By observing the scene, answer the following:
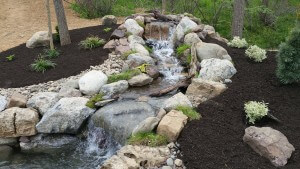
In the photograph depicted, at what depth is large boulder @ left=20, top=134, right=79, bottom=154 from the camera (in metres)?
7.79

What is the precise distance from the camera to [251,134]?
241 inches

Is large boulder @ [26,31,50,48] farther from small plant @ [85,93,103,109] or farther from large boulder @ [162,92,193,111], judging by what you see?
large boulder @ [162,92,193,111]

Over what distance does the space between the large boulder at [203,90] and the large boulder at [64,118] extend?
2.36 metres

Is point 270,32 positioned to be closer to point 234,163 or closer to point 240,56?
point 240,56

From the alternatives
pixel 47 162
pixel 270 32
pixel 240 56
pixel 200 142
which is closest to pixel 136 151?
pixel 200 142

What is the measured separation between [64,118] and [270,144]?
443cm

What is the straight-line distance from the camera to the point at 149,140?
6.43m

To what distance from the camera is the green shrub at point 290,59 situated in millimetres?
7742

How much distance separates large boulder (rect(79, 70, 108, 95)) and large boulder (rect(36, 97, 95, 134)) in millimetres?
731

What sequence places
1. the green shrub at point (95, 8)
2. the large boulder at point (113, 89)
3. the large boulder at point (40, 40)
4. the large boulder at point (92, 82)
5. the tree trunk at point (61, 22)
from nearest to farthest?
the large boulder at point (113, 89) → the large boulder at point (92, 82) → the tree trunk at point (61, 22) → the large boulder at point (40, 40) → the green shrub at point (95, 8)

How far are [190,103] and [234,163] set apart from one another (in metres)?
2.02

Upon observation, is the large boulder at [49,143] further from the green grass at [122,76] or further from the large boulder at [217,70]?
the large boulder at [217,70]

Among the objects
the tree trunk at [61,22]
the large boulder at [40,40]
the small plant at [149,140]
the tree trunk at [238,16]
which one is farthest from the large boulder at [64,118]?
the tree trunk at [238,16]

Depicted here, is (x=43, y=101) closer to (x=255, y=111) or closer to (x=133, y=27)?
(x=133, y=27)
